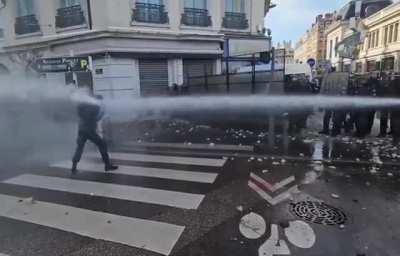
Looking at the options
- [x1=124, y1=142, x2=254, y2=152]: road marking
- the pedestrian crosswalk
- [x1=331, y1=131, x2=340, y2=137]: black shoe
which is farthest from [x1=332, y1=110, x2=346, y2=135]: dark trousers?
the pedestrian crosswalk

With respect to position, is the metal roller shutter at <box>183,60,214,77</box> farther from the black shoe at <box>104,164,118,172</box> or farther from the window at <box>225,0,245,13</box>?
the black shoe at <box>104,164,118,172</box>

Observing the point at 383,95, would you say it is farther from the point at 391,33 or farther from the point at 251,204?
the point at 391,33

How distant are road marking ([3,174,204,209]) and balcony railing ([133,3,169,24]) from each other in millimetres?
10605

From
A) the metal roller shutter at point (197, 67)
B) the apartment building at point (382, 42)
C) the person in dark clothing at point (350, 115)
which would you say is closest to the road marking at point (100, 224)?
the person in dark clothing at point (350, 115)

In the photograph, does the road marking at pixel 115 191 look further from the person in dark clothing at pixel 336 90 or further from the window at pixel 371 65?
the window at pixel 371 65

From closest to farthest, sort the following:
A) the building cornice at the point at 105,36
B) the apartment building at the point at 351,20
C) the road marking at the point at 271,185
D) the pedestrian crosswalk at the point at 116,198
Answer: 1. the pedestrian crosswalk at the point at 116,198
2. the road marking at the point at 271,185
3. the building cornice at the point at 105,36
4. the apartment building at the point at 351,20

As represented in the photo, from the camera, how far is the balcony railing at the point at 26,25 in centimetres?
1606

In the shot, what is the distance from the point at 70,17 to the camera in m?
15.0

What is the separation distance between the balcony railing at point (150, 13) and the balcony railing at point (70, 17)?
2530 millimetres

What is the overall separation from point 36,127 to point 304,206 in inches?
411

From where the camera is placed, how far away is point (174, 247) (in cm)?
370

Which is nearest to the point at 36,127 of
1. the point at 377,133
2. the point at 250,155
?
the point at 250,155

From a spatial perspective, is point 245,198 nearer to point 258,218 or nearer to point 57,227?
point 258,218

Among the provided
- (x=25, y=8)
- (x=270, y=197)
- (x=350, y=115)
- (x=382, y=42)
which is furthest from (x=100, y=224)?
(x=382, y=42)
